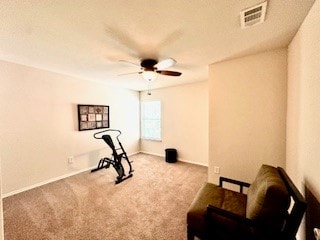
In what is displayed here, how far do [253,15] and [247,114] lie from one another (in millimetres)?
1403

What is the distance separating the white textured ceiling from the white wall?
1.60 ft

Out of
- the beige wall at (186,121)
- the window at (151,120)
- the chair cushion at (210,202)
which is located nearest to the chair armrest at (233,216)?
the chair cushion at (210,202)

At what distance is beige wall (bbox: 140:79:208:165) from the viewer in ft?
14.1

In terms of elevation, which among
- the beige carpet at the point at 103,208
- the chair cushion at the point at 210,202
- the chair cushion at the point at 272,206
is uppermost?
the chair cushion at the point at 272,206

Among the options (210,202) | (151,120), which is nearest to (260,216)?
(210,202)

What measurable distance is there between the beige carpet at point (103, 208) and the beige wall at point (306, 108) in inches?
56.2

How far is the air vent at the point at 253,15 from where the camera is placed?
1.33m

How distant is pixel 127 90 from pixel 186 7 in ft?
13.4

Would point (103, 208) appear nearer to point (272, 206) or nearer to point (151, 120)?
point (272, 206)

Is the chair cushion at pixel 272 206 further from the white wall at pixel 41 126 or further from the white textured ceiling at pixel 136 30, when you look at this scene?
the white wall at pixel 41 126

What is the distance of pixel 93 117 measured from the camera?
4074 mm

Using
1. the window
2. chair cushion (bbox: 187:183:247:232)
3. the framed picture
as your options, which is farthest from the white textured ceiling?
the window

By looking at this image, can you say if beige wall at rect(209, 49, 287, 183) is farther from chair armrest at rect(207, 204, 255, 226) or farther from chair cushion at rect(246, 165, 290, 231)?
Result: chair armrest at rect(207, 204, 255, 226)

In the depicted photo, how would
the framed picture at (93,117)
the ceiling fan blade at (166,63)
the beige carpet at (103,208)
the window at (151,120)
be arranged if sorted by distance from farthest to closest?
the window at (151,120) → the framed picture at (93,117) → the ceiling fan blade at (166,63) → the beige carpet at (103,208)
